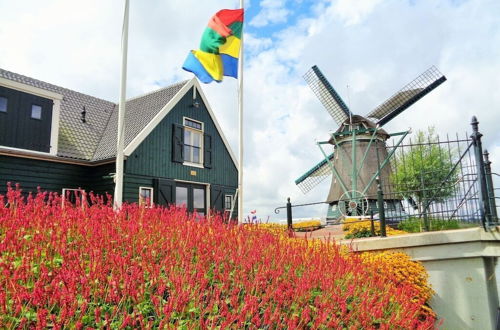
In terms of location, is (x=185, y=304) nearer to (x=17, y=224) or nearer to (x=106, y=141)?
(x=17, y=224)

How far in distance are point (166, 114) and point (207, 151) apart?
8.75 ft

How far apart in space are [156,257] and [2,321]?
176cm

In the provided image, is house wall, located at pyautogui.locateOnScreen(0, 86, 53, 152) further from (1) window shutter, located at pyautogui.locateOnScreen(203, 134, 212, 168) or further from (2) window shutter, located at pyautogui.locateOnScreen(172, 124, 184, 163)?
(1) window shutter, located at pyautogui.locateOnScreen(203, 134, 212, 168)

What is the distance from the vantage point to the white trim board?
14.3 m

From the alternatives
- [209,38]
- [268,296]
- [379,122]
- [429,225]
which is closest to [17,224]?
[268,296]

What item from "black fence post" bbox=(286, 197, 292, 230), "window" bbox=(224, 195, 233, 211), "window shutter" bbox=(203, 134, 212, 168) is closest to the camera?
"black fence post" bbox=(286, 197, 292, 230)

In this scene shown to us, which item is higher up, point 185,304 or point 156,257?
point 156,257

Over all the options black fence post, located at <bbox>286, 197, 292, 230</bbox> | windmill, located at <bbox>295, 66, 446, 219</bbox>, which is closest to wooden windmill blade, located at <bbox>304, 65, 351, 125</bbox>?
windmill, located at <bbox>295, 66, 446, 219</bbox>

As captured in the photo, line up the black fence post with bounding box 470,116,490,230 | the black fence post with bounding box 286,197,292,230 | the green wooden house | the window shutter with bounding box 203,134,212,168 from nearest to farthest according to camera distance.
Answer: the black fence post with bounding box 470,116,490,230, the black fence post with bounding box 286,197,292,230, the green wooden house, the window shutter with bounding box 203,134,212,168

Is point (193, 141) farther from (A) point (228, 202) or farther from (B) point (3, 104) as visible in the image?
(B) point (3, 104)

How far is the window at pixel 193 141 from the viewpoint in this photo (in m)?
16.9

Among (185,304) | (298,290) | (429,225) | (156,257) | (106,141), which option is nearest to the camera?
(185,304)

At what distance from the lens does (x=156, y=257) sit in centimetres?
432

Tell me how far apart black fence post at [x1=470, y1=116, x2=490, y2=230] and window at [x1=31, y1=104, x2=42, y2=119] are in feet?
44.8
